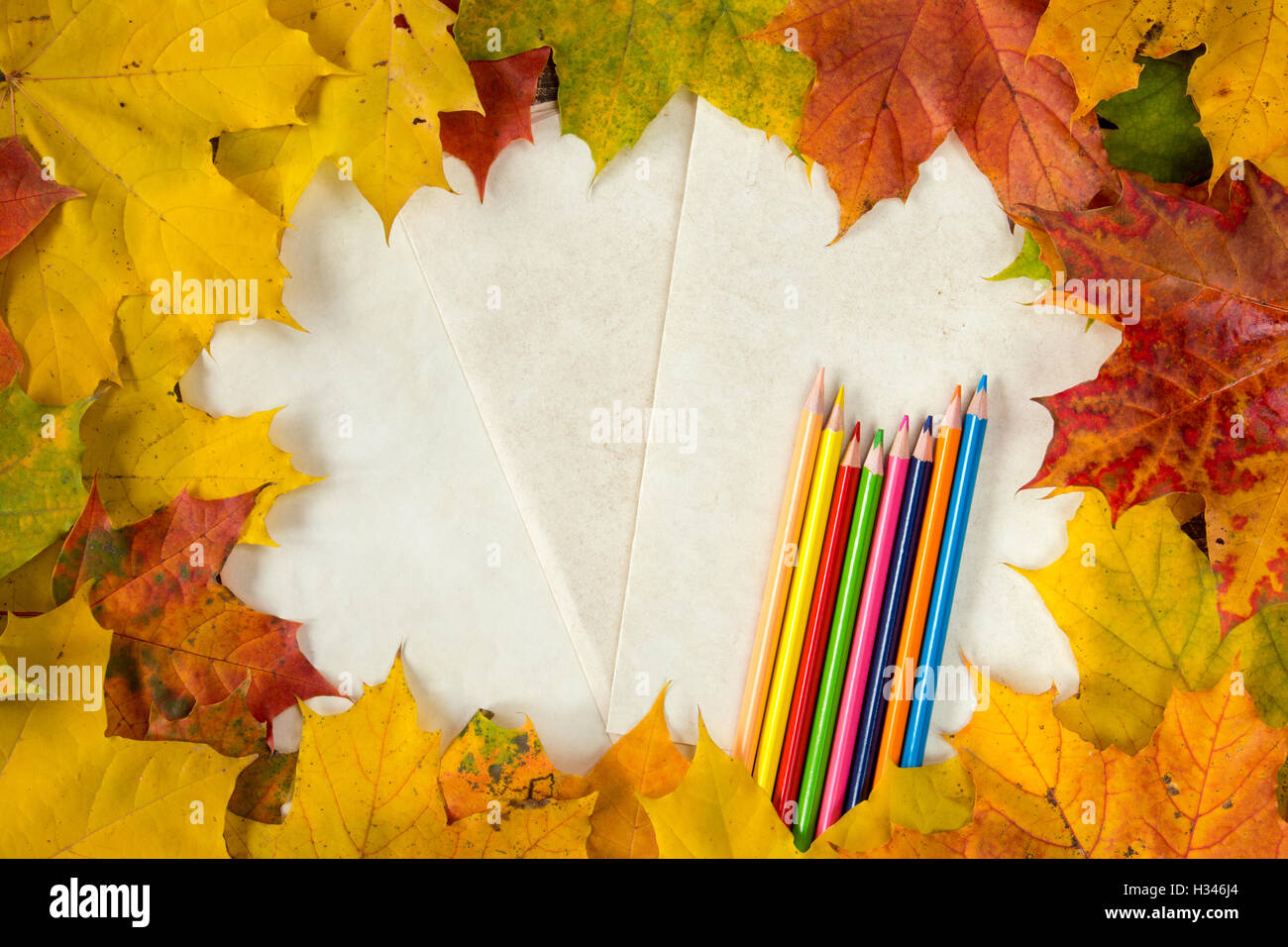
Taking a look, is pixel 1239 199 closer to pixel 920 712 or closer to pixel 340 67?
pixel 920 712

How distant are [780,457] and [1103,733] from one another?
37 cm

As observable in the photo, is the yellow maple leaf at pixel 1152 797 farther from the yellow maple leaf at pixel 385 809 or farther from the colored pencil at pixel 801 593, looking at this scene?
the yellow maple leaf at pixel 385 809

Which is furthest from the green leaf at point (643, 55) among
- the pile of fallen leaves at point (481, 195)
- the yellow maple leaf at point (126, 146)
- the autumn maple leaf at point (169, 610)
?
the autumn maple leaf at point (169, 610)

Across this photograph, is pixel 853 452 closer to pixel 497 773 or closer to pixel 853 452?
pixel 853 452

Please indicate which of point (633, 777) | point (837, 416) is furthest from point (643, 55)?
point (633, 777)

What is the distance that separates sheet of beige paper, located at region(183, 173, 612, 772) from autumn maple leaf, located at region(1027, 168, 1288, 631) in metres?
0.49

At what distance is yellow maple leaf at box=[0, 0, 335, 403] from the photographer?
2.40 feet

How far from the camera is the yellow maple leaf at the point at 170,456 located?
0.79 m

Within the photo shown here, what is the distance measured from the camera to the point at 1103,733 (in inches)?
30.0

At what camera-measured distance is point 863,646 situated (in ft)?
2.57

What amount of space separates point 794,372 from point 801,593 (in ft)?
0.67

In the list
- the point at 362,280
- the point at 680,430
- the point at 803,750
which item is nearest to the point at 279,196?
the point at 362,280

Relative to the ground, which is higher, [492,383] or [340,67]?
[340,67]
